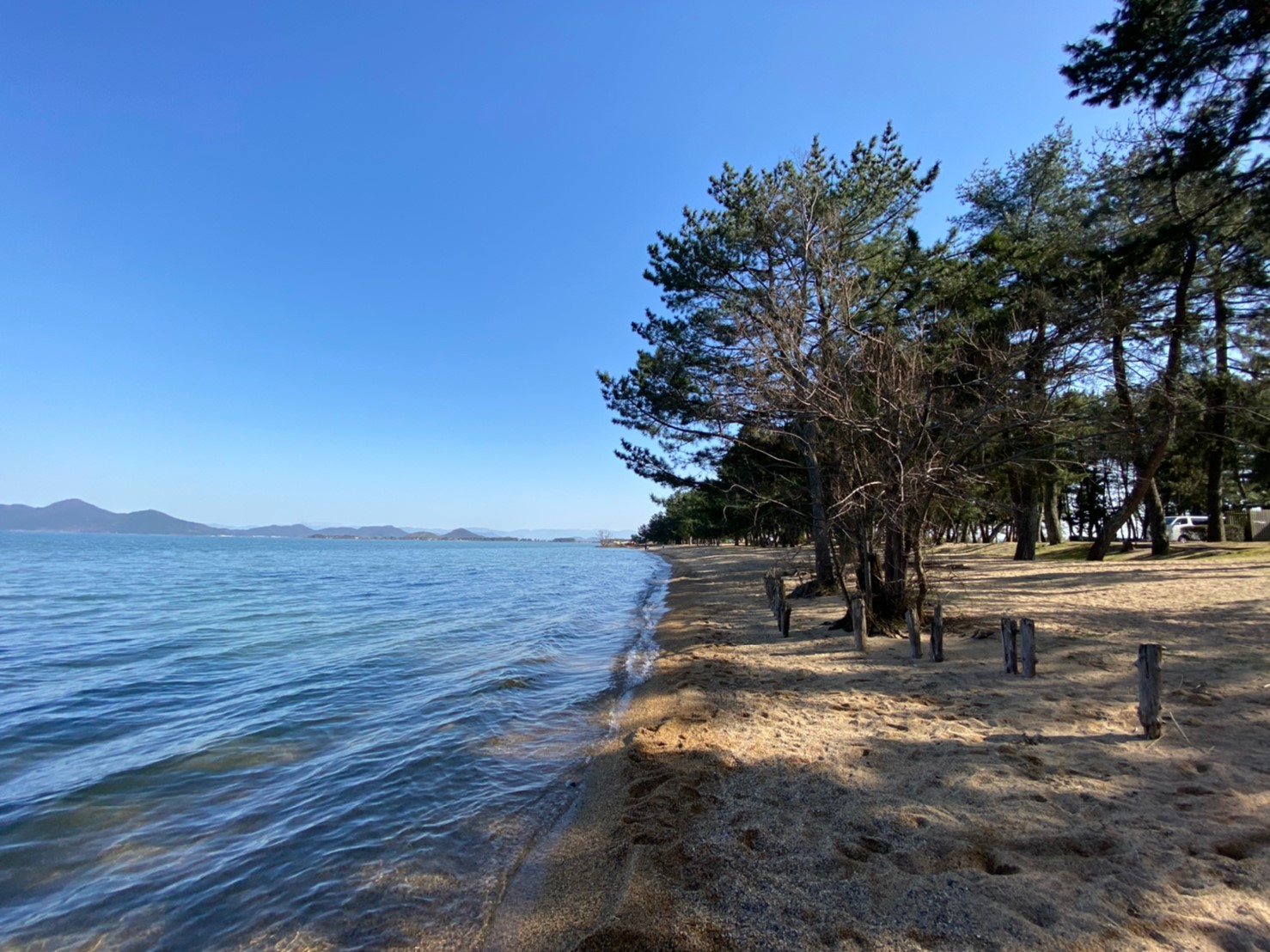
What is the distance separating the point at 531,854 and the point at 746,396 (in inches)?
293

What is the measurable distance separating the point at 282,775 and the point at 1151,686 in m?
8.21

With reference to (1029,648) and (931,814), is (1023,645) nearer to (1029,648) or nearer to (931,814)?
(1029,648)

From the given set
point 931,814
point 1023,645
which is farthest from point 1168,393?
point 931,814

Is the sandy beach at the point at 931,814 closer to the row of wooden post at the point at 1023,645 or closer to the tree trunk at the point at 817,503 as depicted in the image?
the row of wooden post at the point at 1023,645

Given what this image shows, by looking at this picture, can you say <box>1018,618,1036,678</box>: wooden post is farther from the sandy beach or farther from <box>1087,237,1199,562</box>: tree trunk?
<box>1087,237,1199,562</box>: tree trunk

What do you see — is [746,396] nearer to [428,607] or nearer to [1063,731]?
[1063,731]

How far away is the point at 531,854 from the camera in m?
4.39

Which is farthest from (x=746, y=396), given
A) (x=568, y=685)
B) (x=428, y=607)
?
(x=428, y=607)

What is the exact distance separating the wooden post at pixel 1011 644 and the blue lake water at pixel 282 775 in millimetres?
5081

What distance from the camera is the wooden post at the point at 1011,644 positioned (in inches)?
277

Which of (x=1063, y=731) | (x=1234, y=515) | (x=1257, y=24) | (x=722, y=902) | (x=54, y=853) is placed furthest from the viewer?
(x=1234, y=515)

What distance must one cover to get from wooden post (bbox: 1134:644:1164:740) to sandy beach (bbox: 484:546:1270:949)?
137 millimetres

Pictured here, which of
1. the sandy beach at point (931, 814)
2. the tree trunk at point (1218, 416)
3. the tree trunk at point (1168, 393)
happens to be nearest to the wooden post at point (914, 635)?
the sandy beach at point (931, 814)

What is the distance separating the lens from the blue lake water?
394 cm
